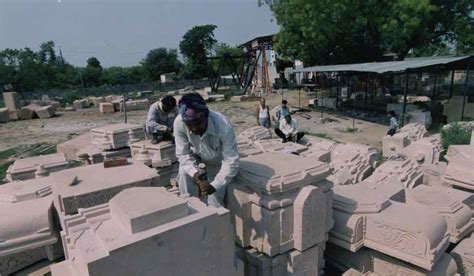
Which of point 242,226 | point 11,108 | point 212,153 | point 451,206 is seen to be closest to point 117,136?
point 212,153

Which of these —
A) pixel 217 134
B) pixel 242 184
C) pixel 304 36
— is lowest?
pixel 242 184

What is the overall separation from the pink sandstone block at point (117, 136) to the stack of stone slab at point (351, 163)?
2939mm

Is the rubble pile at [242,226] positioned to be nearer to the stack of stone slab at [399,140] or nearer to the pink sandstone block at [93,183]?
the pink sandstone block at [93,183]

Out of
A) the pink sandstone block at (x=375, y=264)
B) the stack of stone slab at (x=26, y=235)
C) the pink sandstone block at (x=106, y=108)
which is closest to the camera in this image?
the stack of stone slab at (x=26, y=235)

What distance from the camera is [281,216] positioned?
244 cm

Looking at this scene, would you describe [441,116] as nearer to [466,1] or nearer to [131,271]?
[466,1]

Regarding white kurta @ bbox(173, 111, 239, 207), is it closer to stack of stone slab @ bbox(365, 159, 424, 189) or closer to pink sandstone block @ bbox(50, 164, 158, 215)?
pink sandstone block @ bbox(50, 164, 158, 215)

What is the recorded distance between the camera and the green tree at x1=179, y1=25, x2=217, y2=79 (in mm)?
40750

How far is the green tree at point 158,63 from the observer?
46906mm

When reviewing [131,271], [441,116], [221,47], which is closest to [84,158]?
[131,271]

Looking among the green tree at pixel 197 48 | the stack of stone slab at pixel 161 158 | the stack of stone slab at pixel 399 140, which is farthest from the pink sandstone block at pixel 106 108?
the green tree at pixel 197 48

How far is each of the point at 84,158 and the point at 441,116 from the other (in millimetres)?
12401

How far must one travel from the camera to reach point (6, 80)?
3177 cm

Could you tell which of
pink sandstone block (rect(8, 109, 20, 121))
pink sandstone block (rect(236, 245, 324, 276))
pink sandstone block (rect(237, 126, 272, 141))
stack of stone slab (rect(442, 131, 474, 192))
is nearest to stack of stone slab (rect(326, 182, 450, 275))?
pink sandstone block (rect(236, 245, 324, 276))
